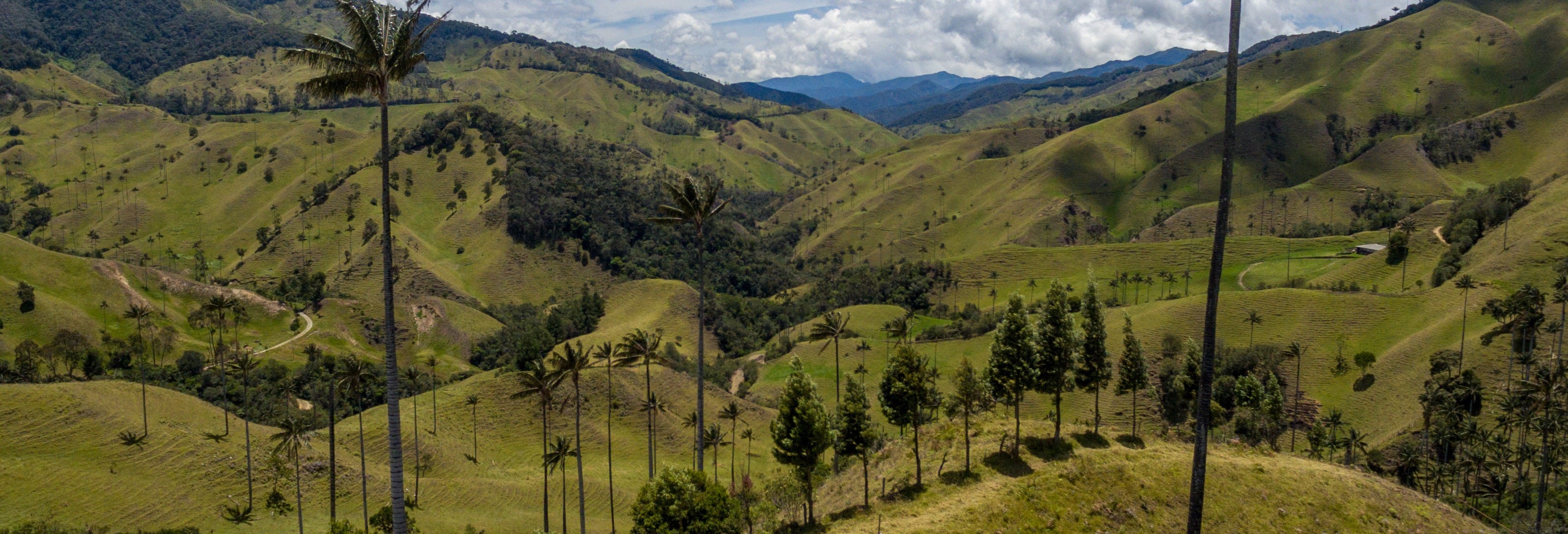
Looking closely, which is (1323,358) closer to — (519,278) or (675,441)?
(675,441)

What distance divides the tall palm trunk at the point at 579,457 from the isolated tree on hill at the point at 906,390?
1764cm

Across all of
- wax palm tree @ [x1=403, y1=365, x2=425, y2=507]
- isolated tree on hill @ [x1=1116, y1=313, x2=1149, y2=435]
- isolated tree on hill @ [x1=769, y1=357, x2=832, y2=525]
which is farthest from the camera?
wax palm tree @ [x1=403, y1=365, x2=425, y2=507]

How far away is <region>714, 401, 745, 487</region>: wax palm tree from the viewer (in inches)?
2800

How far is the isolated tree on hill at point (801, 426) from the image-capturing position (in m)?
38.6

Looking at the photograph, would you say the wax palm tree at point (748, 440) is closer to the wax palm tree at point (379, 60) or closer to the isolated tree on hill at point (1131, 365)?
the isolated tree on hill at point (1131, 365)

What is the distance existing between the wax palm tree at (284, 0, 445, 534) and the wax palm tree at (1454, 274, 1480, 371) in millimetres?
108053

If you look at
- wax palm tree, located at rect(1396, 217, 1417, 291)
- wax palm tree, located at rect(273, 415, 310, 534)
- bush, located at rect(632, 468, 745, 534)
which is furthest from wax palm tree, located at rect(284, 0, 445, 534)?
wax palm tree, located at rect(1396, 217, 1417, 291)

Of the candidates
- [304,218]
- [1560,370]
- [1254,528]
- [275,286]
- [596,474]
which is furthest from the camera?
[304,218]

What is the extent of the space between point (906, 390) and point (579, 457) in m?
20.0

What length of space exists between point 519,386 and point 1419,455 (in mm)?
90582

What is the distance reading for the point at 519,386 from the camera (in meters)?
89.4

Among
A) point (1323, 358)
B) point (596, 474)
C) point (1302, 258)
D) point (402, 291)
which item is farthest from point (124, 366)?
point (1302, 258)

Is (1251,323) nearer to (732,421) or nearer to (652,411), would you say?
(732,421)

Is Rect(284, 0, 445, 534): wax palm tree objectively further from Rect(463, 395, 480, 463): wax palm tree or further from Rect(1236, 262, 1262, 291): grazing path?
Rect(1236, 262, 1262, 291): grazing path
